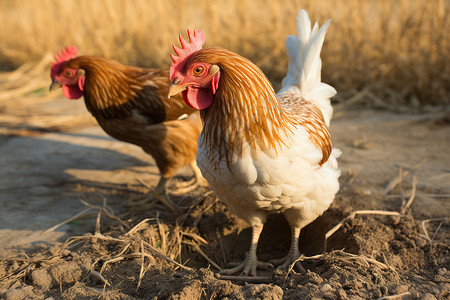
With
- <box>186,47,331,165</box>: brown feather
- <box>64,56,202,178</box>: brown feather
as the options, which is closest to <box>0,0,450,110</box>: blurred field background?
<box>64,56,202,178</box>: brown feather

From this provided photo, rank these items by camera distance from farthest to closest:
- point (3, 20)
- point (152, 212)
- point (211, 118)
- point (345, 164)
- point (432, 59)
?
point (3, 20), point (432, 59), point (345, 164), point (152, 212), point (211, 118)

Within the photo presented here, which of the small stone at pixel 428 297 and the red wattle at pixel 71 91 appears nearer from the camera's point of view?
the small stone at pixel 428 297

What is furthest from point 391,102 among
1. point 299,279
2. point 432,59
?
point 299,279

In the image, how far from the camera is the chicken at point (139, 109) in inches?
133

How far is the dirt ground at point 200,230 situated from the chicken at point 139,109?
443 mm

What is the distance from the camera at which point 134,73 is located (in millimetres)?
3629

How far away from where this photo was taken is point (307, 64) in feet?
10.0

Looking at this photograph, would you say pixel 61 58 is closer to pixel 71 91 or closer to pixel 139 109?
pixel 71 91

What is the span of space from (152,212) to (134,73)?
131 cm

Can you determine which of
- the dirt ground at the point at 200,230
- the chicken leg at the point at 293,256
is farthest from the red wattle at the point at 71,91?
the chicken leg at the point at 293,256

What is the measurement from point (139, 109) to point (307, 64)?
1461 mm

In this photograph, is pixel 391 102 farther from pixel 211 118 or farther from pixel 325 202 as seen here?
pixel 211 118

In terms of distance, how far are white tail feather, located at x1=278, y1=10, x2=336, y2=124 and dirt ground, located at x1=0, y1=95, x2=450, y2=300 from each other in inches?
32.6

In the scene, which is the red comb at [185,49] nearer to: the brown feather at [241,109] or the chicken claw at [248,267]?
the brown feather at [241,109]
